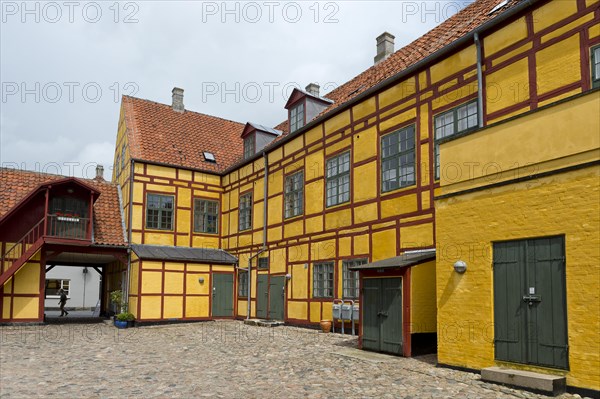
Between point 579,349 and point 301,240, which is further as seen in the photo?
point 301,240

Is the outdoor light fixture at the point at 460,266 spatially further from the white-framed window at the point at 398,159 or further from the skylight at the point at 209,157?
the skylight at the point at 209,157

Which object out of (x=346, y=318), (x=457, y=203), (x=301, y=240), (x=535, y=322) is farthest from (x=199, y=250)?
(x=535, y=322)

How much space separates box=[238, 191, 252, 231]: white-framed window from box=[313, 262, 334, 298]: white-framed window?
521 cm

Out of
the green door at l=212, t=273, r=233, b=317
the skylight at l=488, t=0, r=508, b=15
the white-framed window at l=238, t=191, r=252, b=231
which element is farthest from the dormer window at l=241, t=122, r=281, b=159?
the skylight at l=488, t=0, r=508, b=15

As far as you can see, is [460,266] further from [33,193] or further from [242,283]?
[33,193]

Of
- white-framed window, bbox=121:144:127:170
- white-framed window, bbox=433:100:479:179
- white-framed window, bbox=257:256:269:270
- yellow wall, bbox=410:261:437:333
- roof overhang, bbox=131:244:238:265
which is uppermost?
white-framed window, bbox=121:144:127:170

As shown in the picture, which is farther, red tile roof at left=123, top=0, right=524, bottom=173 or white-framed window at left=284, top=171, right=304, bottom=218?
red tile roof at left=123, top=0, right=524, bottom=173

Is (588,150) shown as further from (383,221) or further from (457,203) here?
(383,221)

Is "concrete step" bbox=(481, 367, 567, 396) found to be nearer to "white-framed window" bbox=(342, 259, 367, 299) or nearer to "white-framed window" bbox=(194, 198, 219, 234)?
"white-framed window" bbox=(342, 259, 367, 299)

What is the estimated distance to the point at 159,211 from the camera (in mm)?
21172

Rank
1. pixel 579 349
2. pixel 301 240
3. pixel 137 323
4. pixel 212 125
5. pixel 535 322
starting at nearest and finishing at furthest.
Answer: pixel 579 349
pixel 535 322
pixel 301 240
pixel 137 323
pixel 212 125

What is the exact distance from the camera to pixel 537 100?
31.9 feet

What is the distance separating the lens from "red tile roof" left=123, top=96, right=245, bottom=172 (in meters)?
21.8

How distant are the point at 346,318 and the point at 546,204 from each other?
24.3 feet
